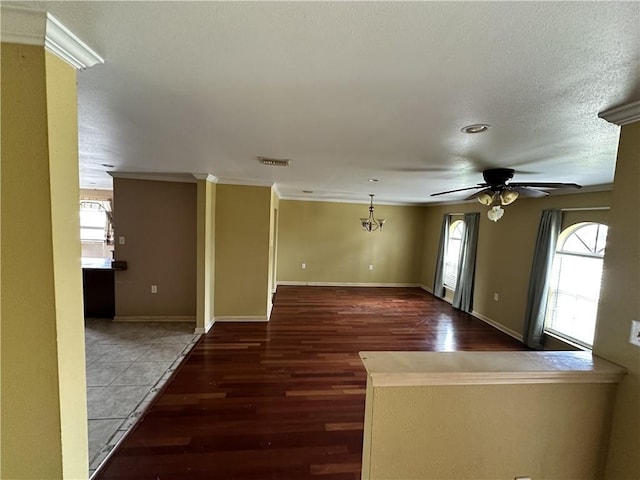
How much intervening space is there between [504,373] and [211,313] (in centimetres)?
396

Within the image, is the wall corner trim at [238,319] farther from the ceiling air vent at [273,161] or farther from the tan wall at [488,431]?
the tan wall at [488,431]

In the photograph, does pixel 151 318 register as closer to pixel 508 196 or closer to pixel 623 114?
pixel 508 196

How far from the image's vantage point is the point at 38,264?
3.16 feet

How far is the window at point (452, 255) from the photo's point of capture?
6.33 metres

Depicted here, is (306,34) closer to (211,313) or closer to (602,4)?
(602,4)

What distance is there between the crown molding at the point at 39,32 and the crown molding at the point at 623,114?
225cm

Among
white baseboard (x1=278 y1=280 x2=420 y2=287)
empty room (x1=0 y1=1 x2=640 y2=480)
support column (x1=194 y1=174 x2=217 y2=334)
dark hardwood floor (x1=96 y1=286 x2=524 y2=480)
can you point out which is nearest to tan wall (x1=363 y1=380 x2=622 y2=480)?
empty room (x1=0 y1=1 x2=640 y2=480)

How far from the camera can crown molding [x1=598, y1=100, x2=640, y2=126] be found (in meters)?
1.25

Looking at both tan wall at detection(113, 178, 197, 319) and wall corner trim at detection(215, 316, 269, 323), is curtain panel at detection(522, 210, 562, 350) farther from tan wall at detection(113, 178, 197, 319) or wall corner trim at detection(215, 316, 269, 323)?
tan wall at detection(113, 178, 197, 319)

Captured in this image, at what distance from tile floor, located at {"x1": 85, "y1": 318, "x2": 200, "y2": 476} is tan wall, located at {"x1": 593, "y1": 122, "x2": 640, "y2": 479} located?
2.98 m

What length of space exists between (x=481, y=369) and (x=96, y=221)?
982 centimetres

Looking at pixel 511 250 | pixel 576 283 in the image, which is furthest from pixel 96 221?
pixel 576 283

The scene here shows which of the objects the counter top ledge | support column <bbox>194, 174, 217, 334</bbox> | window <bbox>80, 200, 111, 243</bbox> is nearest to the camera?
the counter top ledge

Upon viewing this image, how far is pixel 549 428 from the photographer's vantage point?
1348 mm
